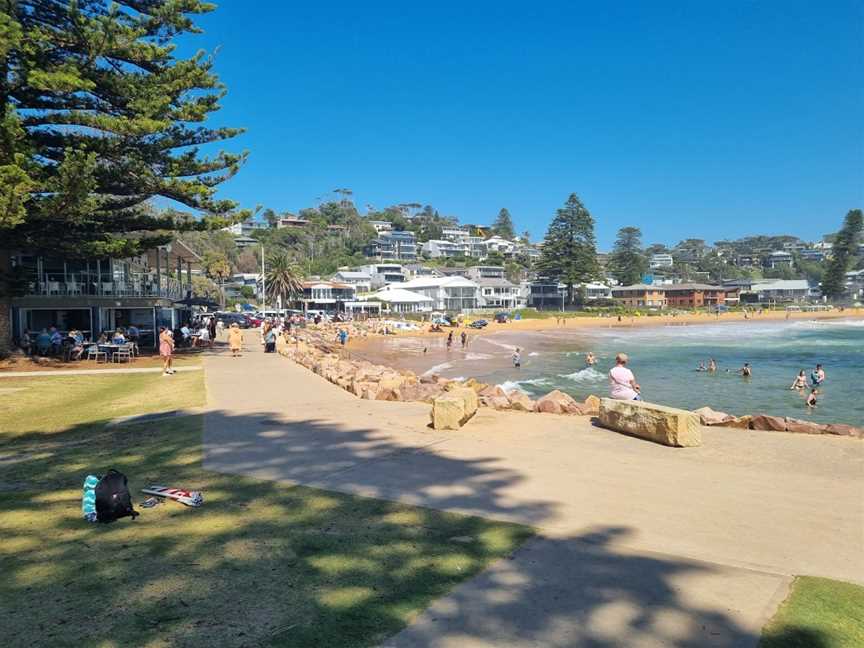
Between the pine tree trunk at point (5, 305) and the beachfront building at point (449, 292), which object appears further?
the beachfront building at point (449, 292)

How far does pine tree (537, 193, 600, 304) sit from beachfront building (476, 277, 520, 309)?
19.4 feet

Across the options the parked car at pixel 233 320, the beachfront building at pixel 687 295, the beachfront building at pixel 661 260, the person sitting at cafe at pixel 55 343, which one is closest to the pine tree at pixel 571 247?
the beachfront building at pixel 687 295

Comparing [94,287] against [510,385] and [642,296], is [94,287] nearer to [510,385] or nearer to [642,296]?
[510,385]

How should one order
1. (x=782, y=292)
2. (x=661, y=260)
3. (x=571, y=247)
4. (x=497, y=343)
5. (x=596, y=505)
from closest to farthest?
1. (x=596, y=505)
2. (x=497, y=343)
3. (x=571, y=247)
4. (x=782, y=292)
5. (x=661, y=260)

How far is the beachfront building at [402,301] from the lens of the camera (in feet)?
233

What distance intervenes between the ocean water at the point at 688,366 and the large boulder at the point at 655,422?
11545 millimetres

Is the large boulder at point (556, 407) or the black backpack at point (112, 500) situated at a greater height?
the black backpack at point (112, 500)

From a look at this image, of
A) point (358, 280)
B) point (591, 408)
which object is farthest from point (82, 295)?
point (358, 280)

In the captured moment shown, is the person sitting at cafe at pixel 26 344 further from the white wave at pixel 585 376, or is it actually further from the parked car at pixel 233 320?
the parked car at pixel 233 320

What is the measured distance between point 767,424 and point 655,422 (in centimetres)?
237

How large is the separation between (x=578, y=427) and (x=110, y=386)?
468 inches

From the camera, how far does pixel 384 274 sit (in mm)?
99562

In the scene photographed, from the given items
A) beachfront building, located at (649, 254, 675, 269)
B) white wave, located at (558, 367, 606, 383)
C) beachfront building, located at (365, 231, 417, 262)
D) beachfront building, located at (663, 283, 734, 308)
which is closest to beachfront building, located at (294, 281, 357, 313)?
beachfront building, located at (365, 231, 417, 262)

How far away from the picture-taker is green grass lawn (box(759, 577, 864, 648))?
323 cm
